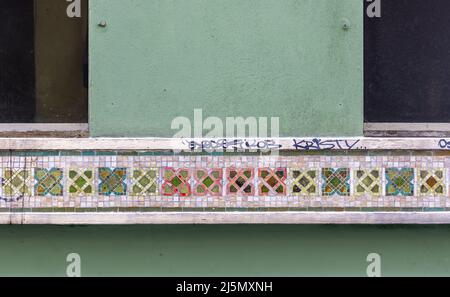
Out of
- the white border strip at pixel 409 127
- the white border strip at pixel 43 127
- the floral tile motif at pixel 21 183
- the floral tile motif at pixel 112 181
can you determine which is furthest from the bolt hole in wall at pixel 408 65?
the floral tile motif at pixel 21 183

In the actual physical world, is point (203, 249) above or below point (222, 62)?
below

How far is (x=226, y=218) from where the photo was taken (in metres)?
4.17

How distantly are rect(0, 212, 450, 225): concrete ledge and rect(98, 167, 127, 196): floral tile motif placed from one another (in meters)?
0.18

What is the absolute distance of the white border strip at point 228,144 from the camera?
4152 millimetres

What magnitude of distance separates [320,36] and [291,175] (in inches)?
46.7

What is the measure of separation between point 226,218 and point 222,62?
1.29m

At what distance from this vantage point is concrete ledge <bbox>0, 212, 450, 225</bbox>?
414 cm

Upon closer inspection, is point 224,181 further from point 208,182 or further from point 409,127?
point 409,127

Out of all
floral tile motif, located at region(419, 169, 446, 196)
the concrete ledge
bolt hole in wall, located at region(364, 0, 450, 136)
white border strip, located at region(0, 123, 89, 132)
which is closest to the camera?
the concrete ledge

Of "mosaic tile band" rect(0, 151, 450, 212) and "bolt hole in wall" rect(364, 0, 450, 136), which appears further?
"bolt hole in wall" rect(364, 0, 450, 136)

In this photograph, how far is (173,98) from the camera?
4.25m

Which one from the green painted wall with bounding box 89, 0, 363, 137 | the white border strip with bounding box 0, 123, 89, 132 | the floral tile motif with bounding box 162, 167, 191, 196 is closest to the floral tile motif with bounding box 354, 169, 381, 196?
the green painted wall with bounding box 89, 0, 363, 137

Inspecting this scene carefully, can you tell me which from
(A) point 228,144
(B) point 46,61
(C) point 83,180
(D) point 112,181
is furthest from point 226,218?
(B) point 46,61

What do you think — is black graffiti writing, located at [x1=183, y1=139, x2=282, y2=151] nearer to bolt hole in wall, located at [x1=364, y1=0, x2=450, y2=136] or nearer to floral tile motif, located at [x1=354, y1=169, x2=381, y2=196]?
floral tile motif, located at [x1=354, y1=169, x2=381, y2=196]
